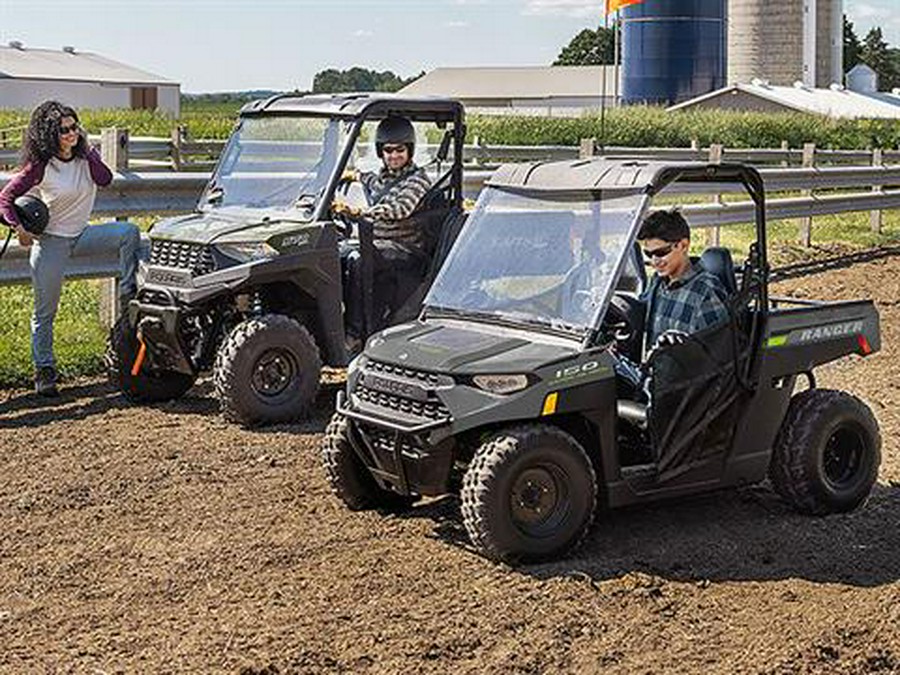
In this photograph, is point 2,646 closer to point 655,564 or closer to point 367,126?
point 655,564

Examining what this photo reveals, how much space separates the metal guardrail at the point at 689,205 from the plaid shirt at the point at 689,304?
259 centimetres

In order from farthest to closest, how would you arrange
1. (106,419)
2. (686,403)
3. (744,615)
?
(106,419) < (686,403) < (744,615)

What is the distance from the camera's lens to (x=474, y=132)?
43969 millimetres

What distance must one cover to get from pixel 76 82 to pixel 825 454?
83.8m

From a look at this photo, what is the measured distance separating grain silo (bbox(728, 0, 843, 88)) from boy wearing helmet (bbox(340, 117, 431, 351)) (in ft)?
220

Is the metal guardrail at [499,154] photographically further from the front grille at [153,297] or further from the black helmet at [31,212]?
the front grille at [153,297]

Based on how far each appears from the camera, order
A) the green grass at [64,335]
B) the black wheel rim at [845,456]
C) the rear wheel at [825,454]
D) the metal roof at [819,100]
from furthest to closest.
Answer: the metal roof at [819,100] → the green grass at [64,335] → the black wheel rim at [845,456] → the rear wheel at [825,454]

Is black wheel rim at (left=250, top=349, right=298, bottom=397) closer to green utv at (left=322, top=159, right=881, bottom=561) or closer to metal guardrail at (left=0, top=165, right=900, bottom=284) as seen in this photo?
metal guardrail at (left=0, top=165, right=900, bottom=284)

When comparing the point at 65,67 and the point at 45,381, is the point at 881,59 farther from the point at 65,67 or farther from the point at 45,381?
the point at 45,381

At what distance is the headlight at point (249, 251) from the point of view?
889 cm

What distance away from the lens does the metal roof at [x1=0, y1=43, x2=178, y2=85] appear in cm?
8631

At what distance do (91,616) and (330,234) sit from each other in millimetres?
3887

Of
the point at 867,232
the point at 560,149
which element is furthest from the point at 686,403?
the point at 560,149

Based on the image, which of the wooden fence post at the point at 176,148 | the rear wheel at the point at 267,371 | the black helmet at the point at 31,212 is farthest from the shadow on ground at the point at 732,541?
the wooden fence post at the point at 176,148
